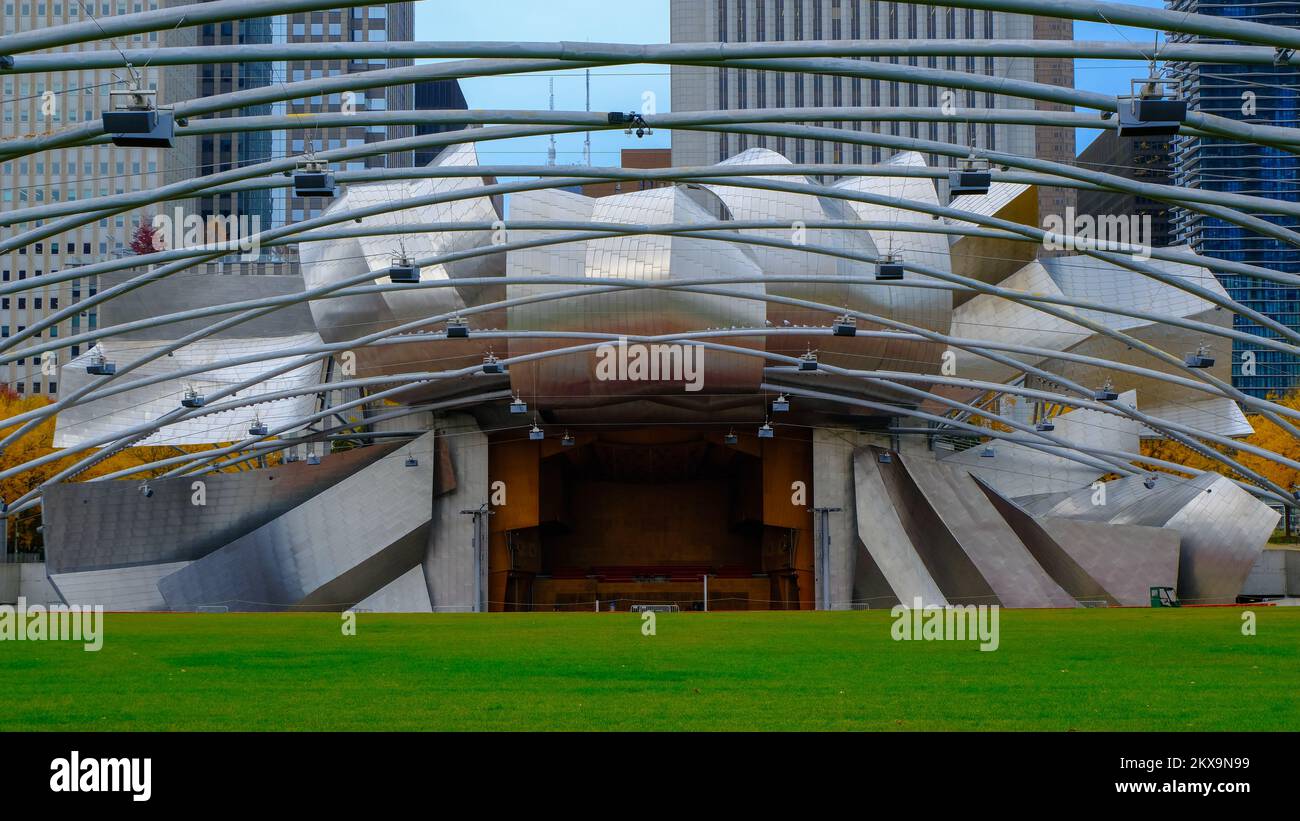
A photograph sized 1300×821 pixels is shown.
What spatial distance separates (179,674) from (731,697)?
644cm

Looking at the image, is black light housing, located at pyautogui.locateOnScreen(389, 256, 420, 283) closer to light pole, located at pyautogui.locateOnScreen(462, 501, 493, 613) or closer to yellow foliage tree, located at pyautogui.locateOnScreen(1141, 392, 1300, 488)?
light pole, located at pyautogui.locateOnScreen(462, 501, 493, 613)

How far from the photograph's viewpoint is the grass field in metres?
11.5

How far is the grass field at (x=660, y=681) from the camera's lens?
11.5 metres

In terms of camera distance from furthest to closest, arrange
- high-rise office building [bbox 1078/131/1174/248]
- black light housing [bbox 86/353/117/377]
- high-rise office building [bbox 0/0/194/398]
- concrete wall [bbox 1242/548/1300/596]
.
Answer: high-rise office building [bbox 0/0/194/398] → concrete wall [bbox 1242/548/1300/596] → high-rise office building [bbox 1078/131/1174/248] → black light housing [bbox 86/353/117/377]

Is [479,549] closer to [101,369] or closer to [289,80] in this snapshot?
[101,369]

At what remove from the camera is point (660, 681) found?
1503 centimetres

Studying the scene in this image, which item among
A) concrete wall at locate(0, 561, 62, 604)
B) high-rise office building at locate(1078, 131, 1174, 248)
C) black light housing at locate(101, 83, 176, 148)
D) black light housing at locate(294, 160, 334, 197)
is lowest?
concrete wall at locate(0, 561, 62, 604)

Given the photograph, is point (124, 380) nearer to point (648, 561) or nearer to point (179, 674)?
point (648, 561)

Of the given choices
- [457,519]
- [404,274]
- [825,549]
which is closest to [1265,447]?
[825,549]

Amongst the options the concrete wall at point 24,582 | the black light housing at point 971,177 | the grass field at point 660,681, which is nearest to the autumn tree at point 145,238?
the concrete wall at point 24,582

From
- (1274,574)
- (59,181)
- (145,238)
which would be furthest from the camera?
(59,181)

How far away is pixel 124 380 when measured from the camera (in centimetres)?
5188

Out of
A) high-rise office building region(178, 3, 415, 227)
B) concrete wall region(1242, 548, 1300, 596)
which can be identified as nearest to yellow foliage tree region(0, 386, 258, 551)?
high-rise office building region(178, 3, 415, 227)
